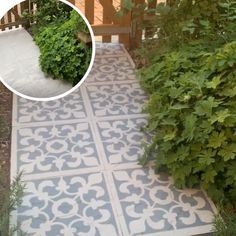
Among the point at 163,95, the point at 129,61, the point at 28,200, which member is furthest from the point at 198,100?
the point at 129,61

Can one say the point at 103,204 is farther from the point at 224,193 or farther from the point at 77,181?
the point at 224,193

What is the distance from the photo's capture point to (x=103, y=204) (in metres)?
1.99

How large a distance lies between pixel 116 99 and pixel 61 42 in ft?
2.61

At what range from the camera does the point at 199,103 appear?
190 cm

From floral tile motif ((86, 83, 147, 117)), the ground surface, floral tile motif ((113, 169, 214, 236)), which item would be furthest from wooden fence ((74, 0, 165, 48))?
floral tile motif ((113, 169, 214, 236))

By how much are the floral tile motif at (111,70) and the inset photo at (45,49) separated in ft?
2.60

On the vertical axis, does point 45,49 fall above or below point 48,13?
below

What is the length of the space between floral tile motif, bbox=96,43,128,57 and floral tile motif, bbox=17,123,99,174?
878mm

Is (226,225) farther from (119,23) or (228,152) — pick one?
(119,23)

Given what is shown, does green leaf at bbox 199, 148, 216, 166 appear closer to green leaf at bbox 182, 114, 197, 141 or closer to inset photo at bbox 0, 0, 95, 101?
green leaf at bbox 182, 114, 197, 141

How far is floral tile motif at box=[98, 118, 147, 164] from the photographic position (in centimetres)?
228

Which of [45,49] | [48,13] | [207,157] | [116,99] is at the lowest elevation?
[116,99]

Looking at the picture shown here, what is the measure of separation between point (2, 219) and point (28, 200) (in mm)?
295

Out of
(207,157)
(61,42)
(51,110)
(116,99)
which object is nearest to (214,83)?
(207,157)
